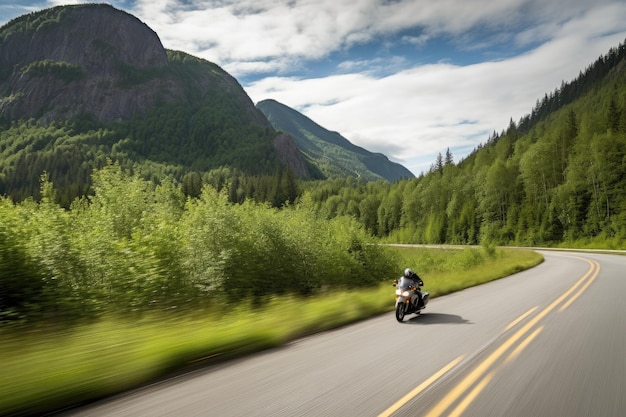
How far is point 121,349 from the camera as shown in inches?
226

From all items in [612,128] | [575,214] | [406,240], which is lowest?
[406,240]

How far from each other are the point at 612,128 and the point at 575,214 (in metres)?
15.7

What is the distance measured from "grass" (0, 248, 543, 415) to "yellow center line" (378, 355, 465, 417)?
9.95ft

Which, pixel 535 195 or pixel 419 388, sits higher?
pixel 535 195

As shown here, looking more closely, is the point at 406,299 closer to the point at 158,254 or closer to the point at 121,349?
the point at 121,349

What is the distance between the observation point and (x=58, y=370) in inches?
187

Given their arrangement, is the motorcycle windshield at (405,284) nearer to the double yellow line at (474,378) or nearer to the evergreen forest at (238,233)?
the double yellow line at (474,378)

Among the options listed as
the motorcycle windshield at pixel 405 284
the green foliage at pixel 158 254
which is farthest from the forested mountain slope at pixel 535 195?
the motorcycle windshield at pixel 405 284

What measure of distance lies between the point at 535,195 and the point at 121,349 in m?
68.7

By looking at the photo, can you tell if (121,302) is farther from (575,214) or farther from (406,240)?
(406,240)

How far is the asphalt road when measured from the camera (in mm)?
4305

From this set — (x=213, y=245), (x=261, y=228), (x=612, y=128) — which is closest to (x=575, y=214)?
(x=612, y=128)

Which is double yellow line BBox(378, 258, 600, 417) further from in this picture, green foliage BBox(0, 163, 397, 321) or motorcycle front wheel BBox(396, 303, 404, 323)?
green foliage BBox(0, 163, 397, 321)

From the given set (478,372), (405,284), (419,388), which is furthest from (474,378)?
(405,284)
